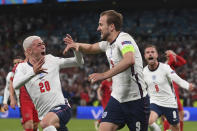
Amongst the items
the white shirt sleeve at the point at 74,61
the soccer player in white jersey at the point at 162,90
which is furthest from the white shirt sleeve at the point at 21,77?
the soccer player in white jersey at the point at 162,90

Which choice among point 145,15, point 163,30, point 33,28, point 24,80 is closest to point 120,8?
point 145,15

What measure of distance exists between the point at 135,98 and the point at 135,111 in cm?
18

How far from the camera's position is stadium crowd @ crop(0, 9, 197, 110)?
91.7 feet

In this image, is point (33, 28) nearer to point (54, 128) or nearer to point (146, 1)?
point (146, 1)

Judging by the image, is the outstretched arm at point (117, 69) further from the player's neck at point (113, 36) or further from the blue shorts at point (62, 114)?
the blue shorts at point (62, 114)

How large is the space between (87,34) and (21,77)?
27.1 metres

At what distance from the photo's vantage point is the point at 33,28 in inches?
1422

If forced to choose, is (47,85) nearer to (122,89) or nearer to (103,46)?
(103,46)

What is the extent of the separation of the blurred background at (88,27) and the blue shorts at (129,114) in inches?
781

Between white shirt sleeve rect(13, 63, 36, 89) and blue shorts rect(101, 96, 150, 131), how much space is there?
131 centimetres

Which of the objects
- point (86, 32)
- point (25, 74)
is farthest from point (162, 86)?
point (86, 32)

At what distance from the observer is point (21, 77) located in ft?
23.4

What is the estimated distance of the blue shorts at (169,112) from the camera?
1041 centimetres

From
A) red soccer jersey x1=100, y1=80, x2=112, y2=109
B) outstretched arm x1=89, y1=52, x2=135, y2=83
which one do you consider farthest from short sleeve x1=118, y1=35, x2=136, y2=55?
red soccer jersey x1=100, y1=80, x2=112, y2=109
